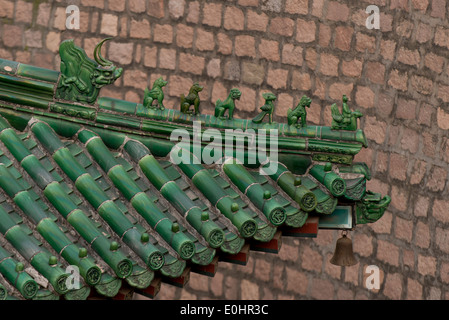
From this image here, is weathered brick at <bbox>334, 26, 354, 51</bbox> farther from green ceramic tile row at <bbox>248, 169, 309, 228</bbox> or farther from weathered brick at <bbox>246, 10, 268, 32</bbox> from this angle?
green ceramic tile row at <bbox>248, 169, 309, 228</bbox>

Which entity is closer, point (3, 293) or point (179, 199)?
point (3, 293)

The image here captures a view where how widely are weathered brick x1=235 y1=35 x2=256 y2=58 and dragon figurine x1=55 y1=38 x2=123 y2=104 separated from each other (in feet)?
26.4

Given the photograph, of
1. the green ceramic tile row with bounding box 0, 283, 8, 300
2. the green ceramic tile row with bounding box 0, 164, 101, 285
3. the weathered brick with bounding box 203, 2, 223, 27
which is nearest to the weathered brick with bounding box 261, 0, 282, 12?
the weathered brick with bounding box 203, 2, 223, 27

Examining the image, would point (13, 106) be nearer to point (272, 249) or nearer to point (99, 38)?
point (272, 249)

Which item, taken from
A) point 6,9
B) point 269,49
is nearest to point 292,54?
point 269,49

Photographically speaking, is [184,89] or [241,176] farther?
[184,89]

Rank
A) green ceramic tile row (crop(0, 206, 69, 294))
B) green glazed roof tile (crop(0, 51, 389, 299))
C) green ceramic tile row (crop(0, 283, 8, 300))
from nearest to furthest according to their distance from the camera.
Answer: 1. green ceramic tile row (crop(0, 283, 8, 300))
2. green ceramic tile row (crop(0, 206, 69, 294))
3. green glazed roof tile (crop(0, 51, 389, 299))

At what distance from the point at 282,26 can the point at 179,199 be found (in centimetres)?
828

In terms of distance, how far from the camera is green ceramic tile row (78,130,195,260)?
759cm

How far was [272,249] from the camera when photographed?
786cm

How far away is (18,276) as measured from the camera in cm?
720

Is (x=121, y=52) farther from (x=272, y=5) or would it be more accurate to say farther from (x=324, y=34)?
(x=324, y=34)

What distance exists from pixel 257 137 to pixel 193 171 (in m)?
0.45
